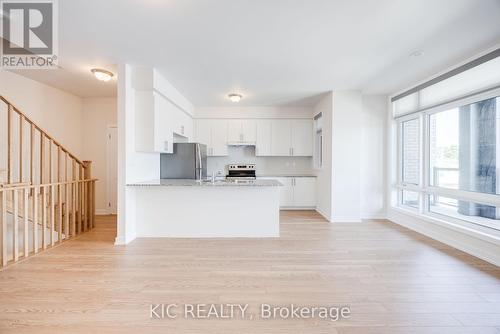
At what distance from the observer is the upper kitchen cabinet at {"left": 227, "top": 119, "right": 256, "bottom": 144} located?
6305 millimetres

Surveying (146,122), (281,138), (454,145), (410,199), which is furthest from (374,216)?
(146,122)

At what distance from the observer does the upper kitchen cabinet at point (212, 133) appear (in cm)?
628

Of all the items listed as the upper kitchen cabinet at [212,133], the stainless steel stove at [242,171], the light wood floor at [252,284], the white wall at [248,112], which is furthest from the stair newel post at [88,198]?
the stainless steel stove at [242,171]

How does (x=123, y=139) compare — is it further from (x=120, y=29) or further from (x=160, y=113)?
(x=120, y=29)

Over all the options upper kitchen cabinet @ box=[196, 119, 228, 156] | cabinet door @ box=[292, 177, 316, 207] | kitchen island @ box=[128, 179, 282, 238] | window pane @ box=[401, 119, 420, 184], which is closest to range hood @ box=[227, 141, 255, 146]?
upper kitchen cabinet @ box=[196, 119, 228, 156]

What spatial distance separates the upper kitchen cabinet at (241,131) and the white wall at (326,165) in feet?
5.71

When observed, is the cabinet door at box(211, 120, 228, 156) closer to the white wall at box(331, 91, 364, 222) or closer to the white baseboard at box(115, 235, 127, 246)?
the white wall at box(331, 91, 364, 222)

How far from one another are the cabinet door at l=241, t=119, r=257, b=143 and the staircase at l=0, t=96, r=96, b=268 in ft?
11.5

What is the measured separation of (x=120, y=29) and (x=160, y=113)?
4.96 ft

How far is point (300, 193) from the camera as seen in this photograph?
19.9 ft

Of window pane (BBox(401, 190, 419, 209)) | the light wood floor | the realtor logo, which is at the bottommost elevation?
the light wood floor

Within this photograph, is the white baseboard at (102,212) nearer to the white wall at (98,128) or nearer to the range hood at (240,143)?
the white wall at (98,128)

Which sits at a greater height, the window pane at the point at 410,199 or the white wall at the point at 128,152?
the white wall at the point at 128,152

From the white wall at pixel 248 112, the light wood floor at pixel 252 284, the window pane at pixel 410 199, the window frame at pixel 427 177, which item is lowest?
the light wood floor at pixel 252 284
